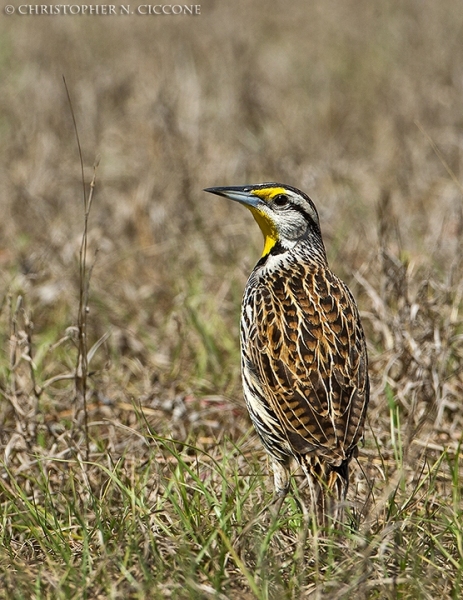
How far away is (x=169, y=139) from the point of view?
723cm

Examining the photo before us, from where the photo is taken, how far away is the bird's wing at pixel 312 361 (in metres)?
3.36

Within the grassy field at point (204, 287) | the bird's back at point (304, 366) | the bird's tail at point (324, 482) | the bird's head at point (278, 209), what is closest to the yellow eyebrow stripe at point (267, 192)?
the bird's head at point (278, 209)

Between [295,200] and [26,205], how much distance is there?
3164 millimetres

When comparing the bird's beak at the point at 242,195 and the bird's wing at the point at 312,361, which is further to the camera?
the bird's beak at the point at 242,195

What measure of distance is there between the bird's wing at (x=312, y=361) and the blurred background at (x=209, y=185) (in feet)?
1.30

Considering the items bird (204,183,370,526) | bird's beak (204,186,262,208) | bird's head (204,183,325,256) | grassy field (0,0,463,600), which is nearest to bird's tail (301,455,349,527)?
bird (204,183,370,526)

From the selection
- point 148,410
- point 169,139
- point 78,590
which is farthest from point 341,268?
point 78,590

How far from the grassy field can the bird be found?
6.1 inches

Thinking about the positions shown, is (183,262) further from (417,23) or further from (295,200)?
(417,23)

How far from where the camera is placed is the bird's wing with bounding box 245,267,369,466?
11.0 feet

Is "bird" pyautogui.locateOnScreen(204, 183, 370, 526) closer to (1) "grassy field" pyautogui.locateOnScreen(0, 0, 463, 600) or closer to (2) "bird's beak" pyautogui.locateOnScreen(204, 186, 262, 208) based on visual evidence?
(2) "bird's beak" pyautogui.locateOnScreen(204, 186, 262, 208)

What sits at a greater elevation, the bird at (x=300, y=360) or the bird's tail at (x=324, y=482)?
the bird at (x=300, y=360)

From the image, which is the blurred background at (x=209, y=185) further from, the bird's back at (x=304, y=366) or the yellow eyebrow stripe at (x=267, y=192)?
the yellow eyebrow stripe at (x=267, y=192)

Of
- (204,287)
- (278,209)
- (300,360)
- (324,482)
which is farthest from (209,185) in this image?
(324,482)
